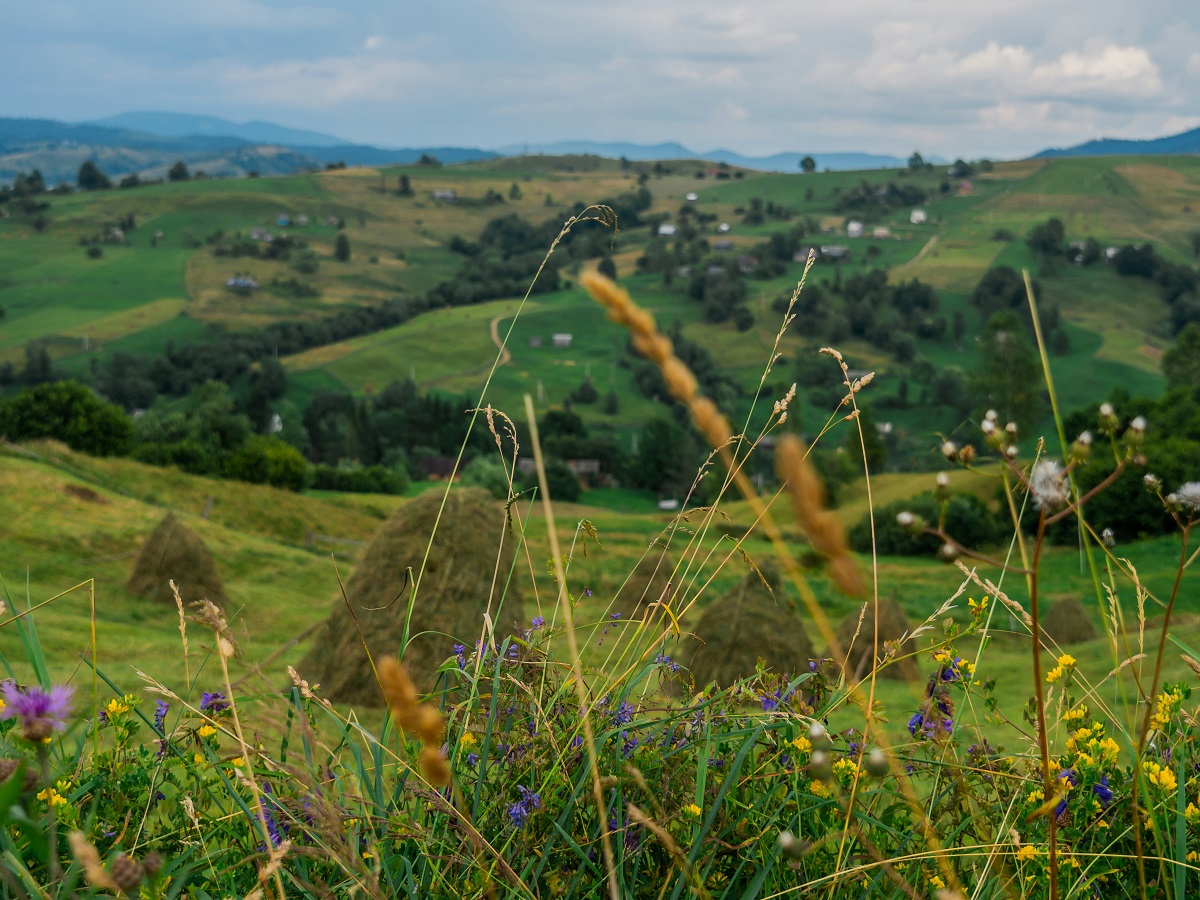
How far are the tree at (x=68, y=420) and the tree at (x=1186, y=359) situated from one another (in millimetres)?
60326

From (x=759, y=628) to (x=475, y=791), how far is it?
1274 centimetres

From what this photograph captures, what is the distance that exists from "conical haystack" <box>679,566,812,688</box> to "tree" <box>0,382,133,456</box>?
30228 millimetres

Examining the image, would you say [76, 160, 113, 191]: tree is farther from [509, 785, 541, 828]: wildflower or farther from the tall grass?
[509, 785, 541, 828]: wildflower

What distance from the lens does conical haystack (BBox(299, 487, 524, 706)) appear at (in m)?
11.4

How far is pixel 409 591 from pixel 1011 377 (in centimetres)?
6064

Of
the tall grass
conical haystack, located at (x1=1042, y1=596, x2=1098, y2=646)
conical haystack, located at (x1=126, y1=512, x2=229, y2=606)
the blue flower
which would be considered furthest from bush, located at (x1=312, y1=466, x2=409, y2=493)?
the blue flower

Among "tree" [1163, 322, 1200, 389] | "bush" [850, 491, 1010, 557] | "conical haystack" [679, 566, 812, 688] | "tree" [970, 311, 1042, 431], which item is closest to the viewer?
"conical haystack" [679, 566, 812, 688]

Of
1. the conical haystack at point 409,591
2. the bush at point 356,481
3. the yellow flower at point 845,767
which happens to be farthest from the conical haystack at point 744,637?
the bush at point 356,481

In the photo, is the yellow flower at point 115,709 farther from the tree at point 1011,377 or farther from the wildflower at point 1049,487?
the tree at point 1011,377

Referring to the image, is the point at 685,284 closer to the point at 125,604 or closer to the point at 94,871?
the point at 125,604

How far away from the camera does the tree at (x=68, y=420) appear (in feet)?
117

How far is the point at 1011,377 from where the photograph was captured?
210 feet

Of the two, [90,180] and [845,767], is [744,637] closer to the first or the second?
[845,767]

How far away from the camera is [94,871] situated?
81cm
